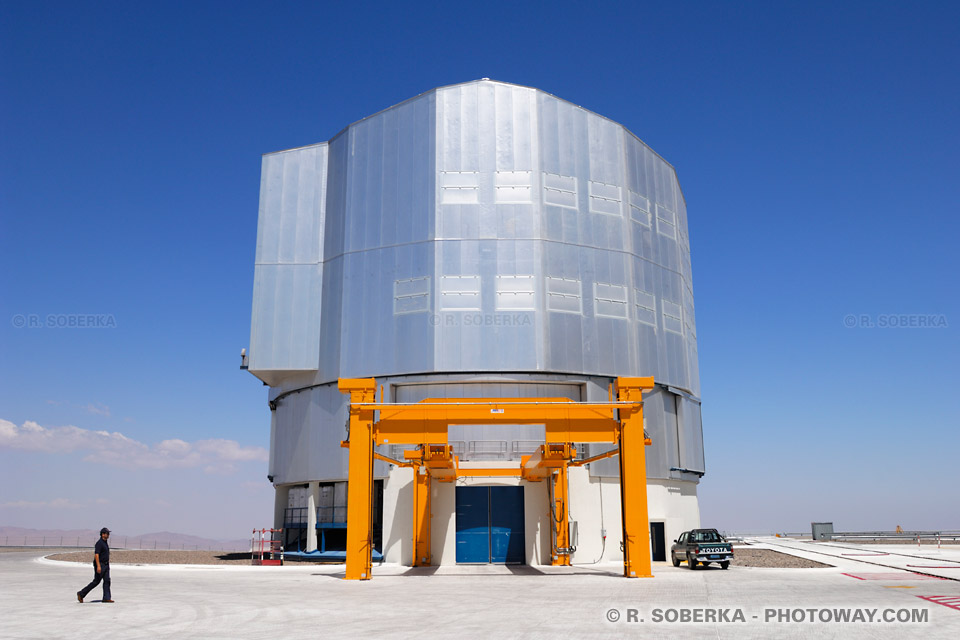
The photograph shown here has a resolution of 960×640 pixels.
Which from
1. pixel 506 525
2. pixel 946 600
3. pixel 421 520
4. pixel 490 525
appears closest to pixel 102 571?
pixel 421 520

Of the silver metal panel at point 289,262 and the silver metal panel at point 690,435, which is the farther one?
the silver metal panel at point 690,435

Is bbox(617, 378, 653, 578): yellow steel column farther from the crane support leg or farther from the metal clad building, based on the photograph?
the metal clad building

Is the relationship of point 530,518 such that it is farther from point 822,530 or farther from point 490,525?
point 822,530

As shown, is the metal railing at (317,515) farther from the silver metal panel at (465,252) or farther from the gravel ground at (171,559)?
the gravel ground at (171,559)

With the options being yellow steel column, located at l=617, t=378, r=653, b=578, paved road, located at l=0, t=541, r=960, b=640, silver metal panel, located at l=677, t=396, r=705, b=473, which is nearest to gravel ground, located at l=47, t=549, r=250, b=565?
paved road, located at l=0, t=541, r=960, b=640

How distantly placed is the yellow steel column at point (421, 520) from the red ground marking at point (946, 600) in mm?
20951

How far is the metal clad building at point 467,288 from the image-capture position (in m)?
38.1

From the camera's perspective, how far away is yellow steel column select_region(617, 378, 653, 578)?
25672 mm

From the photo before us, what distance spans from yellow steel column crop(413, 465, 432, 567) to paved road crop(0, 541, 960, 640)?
6335 millimetres

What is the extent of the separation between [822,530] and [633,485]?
57.7 metres

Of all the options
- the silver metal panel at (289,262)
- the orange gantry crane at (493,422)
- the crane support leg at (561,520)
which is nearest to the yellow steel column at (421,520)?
the crane support leg at (561,520)

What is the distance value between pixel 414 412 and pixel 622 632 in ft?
48.1

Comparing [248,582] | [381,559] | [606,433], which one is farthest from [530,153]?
[248,582]

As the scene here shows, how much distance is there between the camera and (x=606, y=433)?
27078 mm
